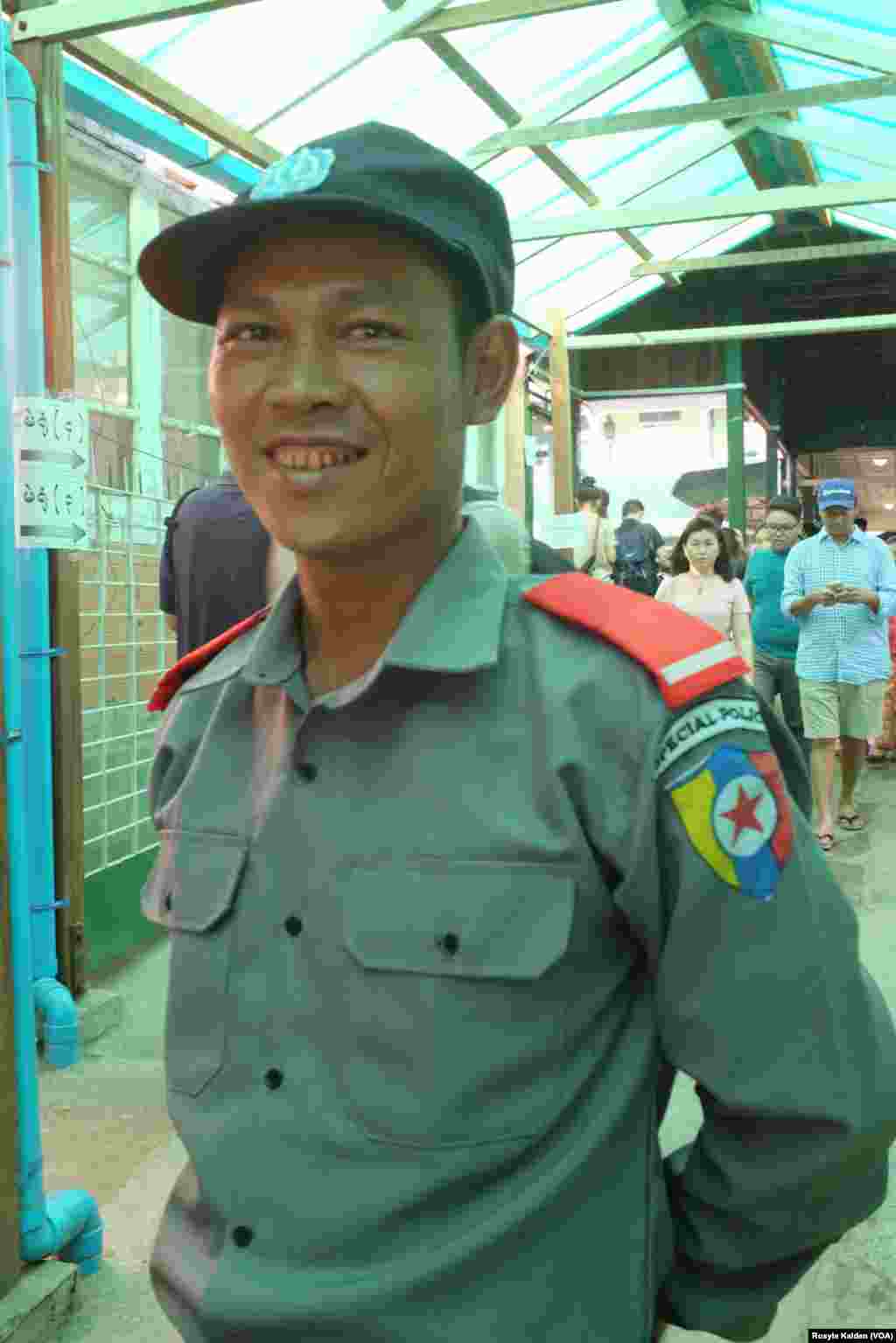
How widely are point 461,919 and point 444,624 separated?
242mm

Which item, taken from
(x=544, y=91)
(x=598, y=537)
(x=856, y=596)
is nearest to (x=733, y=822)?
(x=856, y=596)

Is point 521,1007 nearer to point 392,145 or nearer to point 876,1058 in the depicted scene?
point 876,1058

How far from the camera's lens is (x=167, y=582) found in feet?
14.3

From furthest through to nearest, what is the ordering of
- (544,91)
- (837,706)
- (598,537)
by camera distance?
(598,537), (544,91), (837,706)

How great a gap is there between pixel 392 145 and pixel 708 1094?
32.6 inches

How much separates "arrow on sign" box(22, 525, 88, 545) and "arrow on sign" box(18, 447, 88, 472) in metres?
0.16

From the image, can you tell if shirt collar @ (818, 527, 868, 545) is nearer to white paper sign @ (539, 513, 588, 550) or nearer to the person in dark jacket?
white paper sign @ (539, 513, 588, 550)

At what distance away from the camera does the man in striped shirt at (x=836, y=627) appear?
636 centimetres

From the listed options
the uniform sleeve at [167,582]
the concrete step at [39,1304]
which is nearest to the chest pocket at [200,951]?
the concrete step at [39,1304]

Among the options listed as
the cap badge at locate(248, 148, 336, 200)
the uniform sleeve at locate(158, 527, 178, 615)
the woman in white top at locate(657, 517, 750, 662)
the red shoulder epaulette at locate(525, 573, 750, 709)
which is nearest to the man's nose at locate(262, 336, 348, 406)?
the cap badge at locate(248, 148, 336, 200)

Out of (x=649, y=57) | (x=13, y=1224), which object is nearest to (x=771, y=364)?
(x=649, y=57)

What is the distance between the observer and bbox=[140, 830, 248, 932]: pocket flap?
48.1 inches

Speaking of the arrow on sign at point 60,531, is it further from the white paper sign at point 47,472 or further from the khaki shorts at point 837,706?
the khaki shorts at point 837,706

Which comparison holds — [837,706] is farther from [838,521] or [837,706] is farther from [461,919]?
[461,919]
